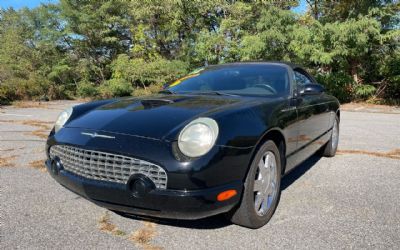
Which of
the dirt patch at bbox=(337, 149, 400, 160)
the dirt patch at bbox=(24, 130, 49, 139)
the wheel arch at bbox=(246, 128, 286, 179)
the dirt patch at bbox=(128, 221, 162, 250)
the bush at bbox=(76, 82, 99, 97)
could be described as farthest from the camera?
the bush at bbox=(76, 82, 99, 97)

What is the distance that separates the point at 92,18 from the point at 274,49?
13514mm

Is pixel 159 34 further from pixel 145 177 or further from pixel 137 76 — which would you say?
pixel 145 177

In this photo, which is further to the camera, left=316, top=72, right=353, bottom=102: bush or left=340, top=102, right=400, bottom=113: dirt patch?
A: left=316, top=72, right=353, bottom=102: bush

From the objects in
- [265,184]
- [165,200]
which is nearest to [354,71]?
[265,184]

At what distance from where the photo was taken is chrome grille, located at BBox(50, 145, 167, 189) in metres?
2.21

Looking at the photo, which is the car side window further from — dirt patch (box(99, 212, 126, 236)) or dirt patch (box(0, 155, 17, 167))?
dirt patch (box(0, 155, 17, 167))

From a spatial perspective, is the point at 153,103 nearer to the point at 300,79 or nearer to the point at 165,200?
the point at 165,200

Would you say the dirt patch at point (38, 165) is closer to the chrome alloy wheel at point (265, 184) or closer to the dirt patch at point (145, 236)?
the dirt patch at point (145, 236)

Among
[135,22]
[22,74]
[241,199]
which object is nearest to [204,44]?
[135,22]

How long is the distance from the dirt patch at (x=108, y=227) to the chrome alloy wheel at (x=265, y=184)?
3.31 feet

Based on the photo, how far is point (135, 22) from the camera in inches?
963

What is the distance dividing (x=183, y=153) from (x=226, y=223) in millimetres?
810

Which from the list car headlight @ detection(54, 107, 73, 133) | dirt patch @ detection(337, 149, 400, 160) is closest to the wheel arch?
car headlight @ detection(54, 107, 73, 133)

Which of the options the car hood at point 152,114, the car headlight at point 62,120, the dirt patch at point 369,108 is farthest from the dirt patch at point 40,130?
the dirt patch at point 369,108
